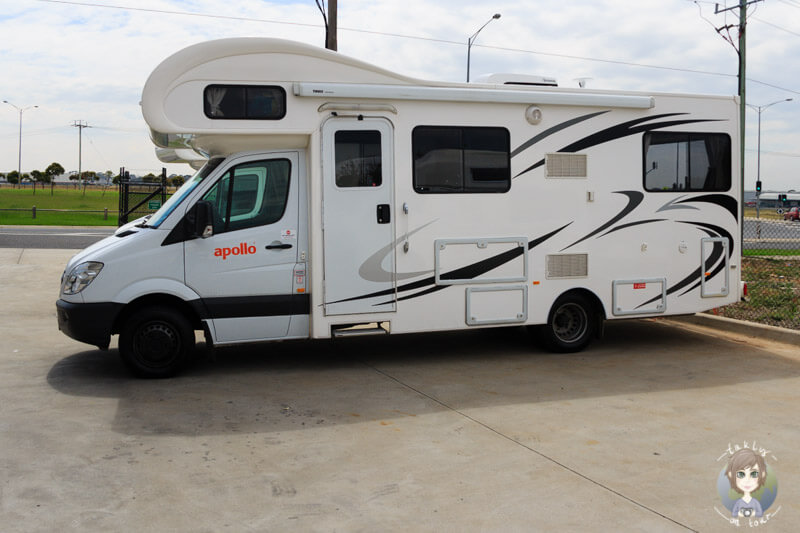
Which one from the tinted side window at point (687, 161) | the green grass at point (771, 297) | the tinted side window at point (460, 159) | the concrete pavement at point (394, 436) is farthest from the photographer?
the green grass at point (771, 297)

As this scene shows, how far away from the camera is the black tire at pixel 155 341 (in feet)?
24.9

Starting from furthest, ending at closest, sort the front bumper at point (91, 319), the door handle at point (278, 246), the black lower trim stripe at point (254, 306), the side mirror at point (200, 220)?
the door handle at point (278, 246) < the black lower trim stripe at point (254, 306) < the side mirror at point (200, 220) < the front bumper at point (91, 319)

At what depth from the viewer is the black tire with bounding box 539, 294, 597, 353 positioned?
8.88 m

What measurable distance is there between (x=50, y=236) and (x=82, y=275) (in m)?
21.7

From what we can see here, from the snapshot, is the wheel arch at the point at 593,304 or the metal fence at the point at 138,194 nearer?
the wheel arch at the point at 593,304

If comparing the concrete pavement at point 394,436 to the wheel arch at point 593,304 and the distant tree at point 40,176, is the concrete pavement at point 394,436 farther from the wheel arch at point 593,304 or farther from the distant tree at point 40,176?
the distant tree at point 40,176

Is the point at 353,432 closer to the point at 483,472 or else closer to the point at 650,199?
the point at 483,472

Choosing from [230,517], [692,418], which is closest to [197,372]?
[230,517]

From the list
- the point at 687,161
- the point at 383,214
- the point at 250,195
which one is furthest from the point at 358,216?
the point at 687,161

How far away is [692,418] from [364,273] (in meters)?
3.42

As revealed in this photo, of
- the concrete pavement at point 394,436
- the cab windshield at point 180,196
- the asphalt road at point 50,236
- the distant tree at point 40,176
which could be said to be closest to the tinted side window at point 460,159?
the concrete pavement at point 394,436

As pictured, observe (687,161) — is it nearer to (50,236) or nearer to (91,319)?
(91,319)

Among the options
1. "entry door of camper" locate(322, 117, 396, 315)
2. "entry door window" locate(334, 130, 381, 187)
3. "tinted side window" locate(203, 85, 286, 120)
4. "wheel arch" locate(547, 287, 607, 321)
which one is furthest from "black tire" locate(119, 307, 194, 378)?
"wheel arch" locate(547, 287, 607, 321)

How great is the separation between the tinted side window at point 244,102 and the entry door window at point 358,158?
69 centimetres
